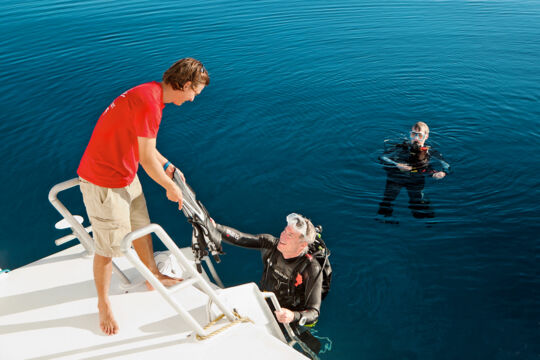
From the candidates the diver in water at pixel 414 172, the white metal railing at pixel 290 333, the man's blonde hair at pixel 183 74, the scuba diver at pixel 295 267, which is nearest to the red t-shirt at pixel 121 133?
the man's blonde hair at pixel 183 74

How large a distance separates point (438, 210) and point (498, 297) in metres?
1.70

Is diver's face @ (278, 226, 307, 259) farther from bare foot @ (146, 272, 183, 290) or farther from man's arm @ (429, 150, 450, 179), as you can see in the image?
man's arm @ (429, 150, 450, 179)

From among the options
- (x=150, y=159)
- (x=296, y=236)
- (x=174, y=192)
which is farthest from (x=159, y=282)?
(x=296, y=236)

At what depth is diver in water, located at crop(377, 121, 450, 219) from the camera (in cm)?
613

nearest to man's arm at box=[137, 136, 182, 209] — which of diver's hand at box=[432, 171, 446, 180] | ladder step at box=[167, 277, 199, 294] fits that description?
ladder step at box=[167, 277, 199, 294]

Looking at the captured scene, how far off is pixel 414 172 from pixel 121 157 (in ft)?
17.5

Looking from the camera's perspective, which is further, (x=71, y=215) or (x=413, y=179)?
(x=413, y=179)

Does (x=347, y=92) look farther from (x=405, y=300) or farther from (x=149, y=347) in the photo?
(x=149, y=347)

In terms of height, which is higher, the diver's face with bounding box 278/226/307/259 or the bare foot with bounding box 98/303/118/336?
the diver's face with bounding box 278/226/307/259

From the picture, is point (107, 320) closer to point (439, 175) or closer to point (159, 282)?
→ point (159, 282)

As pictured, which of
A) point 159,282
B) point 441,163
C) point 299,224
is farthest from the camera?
point 441,163

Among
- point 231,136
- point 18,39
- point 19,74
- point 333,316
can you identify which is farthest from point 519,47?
point 18,39

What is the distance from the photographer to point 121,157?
260cm

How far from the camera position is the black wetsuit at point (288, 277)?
3295 mm
